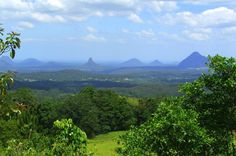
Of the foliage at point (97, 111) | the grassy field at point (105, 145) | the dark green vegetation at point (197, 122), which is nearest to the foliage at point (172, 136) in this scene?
the dark green vegetation at point (197, 122)

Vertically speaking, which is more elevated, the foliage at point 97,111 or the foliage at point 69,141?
the foliage at point 69,141

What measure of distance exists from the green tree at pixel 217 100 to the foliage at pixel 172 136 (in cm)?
186

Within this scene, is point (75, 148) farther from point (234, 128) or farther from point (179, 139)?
point (234, 128)

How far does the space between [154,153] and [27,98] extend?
3170 inches

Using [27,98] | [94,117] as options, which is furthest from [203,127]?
[27,98]

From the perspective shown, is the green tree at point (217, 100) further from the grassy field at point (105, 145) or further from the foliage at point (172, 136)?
the grassy field at point (105, 145)

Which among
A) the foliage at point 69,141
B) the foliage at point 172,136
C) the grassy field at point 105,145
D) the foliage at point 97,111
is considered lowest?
the grassy field at point 105,145

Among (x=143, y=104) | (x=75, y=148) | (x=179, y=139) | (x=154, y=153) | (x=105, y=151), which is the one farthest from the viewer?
(x=143, y=104)

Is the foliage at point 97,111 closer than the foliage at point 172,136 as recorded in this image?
No

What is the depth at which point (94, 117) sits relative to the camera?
98375 mm

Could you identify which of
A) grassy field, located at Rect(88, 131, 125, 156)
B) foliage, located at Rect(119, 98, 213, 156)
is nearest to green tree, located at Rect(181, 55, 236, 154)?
foliage, located at Rect(119, 98, 213, 156)

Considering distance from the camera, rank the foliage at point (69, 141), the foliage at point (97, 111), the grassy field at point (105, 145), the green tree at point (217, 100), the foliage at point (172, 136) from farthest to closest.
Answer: the foliage at point (97, 111) < the grassy field at point (105, 145) < the green tree at point (217, 100) < the foliage at point (172, 136) < the foliage at point (69, 141)

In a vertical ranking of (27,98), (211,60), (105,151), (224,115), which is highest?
(211,60)

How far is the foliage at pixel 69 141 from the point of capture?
15.4 meters
